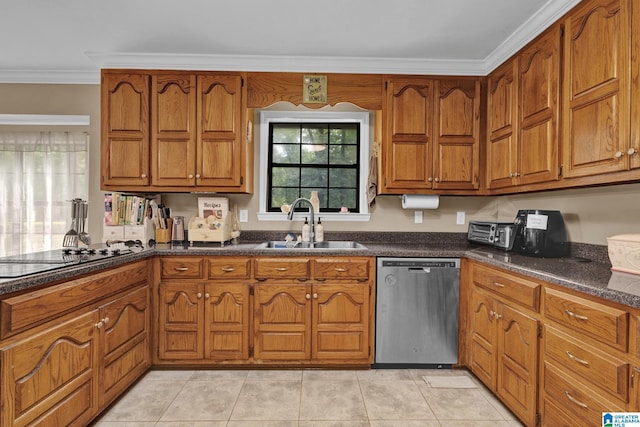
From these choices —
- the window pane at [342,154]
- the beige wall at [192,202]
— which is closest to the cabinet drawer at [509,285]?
the beige wall at [192,202]

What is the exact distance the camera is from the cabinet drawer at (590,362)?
1.20 meters

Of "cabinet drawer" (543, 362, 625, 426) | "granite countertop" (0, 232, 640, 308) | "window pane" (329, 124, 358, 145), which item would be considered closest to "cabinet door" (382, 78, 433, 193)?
"window pane" (329, 124, 358, 145)

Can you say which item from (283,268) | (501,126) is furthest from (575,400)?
(501,126)

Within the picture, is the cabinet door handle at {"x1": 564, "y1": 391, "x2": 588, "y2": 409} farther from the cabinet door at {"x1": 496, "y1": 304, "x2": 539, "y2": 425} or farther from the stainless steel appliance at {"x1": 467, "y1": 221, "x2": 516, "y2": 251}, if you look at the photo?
the stainless steel appliance at {"x1": 467, "y1": 221, "x2": 516, "y2": 251}

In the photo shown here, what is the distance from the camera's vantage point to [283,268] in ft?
7.90

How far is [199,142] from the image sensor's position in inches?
104

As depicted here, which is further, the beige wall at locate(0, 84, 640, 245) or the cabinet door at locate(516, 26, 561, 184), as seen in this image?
the beige wall at locate(0, 84, 640, 245)

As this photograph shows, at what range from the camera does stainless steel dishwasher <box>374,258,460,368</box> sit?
241 centimetres

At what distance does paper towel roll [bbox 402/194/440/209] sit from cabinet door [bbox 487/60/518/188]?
0.44m

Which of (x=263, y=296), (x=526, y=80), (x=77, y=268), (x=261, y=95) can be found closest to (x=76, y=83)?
(x=261, y=95)

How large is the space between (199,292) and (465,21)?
8.45 ft

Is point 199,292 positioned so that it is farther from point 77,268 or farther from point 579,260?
point 579,260

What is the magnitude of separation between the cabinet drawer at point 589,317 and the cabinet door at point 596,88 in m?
0.68

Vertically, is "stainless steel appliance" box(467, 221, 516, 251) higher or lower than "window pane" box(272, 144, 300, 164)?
lower
